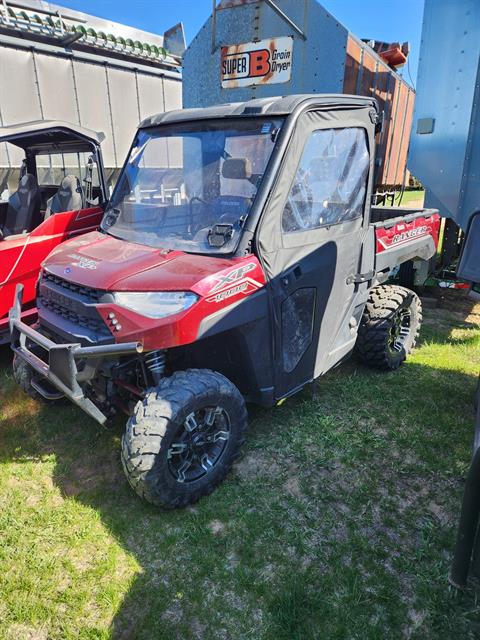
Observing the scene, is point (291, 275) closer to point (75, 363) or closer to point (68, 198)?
point (75, 363)

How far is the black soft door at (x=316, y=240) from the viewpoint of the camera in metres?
2.83

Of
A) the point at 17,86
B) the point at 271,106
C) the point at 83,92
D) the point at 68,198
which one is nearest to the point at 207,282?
the point at 271,106

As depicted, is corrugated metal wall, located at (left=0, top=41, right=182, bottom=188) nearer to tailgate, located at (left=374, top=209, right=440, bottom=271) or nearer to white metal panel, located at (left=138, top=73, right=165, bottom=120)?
white metal panel, located at (left=138, top=73, right=165, bottom=120)

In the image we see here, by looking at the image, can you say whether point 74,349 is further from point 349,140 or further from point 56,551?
point 349,140

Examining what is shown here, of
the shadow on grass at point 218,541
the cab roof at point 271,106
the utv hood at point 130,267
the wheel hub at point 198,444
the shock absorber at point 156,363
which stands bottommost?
the shadow on grass at point 218,541

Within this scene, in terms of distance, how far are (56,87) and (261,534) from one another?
29.9ft

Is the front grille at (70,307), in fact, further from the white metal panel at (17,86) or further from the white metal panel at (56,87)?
the white metal panel at (56,87)

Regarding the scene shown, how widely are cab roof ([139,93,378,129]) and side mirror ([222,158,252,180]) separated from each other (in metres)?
0.30

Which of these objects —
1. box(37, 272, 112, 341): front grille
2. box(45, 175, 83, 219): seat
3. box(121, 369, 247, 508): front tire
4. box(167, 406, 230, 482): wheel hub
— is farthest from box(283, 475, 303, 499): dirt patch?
box(45, 175, 83, 219): seat

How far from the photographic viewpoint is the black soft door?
2.83 metres

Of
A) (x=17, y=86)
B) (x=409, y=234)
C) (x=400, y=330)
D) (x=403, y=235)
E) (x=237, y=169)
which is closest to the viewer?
(x=237, y=169)

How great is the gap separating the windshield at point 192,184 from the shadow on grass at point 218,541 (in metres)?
1.48

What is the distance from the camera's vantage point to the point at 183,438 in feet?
8.75

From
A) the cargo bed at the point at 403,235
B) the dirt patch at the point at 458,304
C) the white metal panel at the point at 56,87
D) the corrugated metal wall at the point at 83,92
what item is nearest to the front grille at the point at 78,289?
the cargo bed at the point at 403,235
